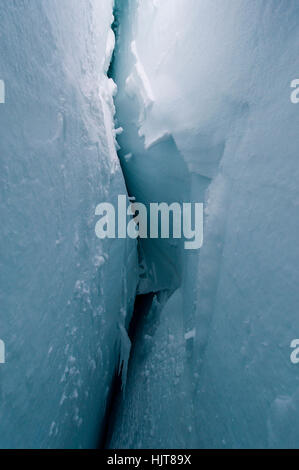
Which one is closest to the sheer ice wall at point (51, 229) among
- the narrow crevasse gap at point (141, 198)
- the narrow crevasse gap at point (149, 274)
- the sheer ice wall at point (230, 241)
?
the narrow crevasse gap at point (149, 274)

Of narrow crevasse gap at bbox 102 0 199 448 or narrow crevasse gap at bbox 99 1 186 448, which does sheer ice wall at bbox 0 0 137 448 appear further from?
narrow crevasse gap at bbox 99 1 186 448

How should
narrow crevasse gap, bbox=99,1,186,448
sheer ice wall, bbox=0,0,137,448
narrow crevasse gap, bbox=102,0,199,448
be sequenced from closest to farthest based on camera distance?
sheer ice wall, bbox=0,0,137,448 → narrow crevasse gap, bbox=102,0,199,448 → narrow crevasse gap, bbox=99,1,186,448

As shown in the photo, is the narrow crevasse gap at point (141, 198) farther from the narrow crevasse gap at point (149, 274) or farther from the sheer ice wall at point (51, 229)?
the sheer ice wall at point (51, 229)

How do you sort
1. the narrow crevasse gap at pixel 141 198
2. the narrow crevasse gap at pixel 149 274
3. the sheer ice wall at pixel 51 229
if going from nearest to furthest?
the sheer ice wall at pixel 51 229 < the narrow crevasse gap at pixel 149 274 < the narrow crevasse gap at pixel 141 198

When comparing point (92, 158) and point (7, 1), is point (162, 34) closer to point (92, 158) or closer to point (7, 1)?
point (92, 158)

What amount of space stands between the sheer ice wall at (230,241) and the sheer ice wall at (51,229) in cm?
54

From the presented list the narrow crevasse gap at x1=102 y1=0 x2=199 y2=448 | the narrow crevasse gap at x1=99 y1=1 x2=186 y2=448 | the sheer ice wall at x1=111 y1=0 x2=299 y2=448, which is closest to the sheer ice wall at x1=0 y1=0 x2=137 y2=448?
the narrow crevasse gap at x1=102 y1=0 x2=199 y2=448

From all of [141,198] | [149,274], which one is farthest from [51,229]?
[149,274]

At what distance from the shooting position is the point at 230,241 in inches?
46.3

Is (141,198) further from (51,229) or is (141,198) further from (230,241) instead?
(51,229)

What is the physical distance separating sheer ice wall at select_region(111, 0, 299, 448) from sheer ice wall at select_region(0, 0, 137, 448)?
543mm

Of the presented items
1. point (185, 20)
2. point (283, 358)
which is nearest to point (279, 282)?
point (283, 358)

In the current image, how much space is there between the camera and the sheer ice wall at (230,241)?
802 mm

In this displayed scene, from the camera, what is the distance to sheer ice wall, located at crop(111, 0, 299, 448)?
802 mm
